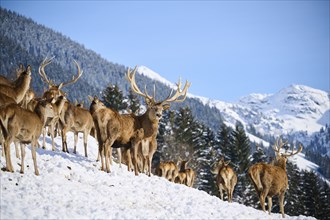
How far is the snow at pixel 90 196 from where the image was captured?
841cm

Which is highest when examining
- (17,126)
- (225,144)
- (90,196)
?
(225,144)

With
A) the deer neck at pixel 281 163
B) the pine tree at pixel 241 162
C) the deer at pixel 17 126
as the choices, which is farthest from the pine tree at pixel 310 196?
the deer at pixel 17 126

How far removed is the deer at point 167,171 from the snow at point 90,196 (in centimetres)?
845

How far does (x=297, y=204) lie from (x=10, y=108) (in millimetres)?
43914

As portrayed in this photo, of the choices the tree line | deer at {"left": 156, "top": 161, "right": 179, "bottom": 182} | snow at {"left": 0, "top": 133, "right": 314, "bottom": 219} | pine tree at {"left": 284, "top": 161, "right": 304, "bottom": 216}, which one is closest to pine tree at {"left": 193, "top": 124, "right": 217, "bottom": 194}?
the tree line

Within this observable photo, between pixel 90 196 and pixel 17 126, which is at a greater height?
pixel 17 126

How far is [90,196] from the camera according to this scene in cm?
982

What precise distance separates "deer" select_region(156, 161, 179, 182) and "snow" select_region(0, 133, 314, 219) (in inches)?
333

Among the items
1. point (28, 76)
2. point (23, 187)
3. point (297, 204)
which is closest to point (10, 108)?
point (23, 187)

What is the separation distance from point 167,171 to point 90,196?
1323 cm

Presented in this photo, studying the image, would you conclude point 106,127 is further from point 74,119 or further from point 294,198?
point 294,198

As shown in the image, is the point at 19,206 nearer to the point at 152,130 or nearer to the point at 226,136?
the point at 152,130

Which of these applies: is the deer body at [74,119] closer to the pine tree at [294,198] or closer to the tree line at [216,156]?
the tree line at [216,156]

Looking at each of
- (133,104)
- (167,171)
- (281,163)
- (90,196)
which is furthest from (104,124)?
(133,104)
